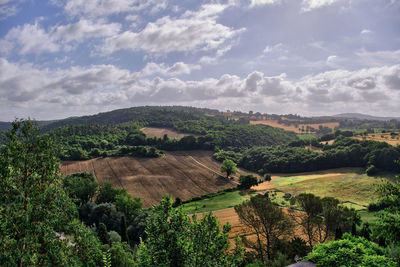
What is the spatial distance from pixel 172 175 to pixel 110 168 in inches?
956

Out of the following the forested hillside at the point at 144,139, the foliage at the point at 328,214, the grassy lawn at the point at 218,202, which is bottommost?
the grassy lawn at the point at 218,202

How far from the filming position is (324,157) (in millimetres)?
100500

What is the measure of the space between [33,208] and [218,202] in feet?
192

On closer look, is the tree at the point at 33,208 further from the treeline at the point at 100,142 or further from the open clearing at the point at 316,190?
the treeline at the point at 100,142

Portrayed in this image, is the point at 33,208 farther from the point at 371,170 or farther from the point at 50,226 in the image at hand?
the point at 371,170

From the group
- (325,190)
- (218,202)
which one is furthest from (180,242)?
(325,190)

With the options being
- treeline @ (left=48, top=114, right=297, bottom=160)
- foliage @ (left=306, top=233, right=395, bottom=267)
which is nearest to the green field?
foliage @ (left=306, top=233, right=395, bottom=267)

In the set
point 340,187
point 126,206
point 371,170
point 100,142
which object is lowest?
point 340,187

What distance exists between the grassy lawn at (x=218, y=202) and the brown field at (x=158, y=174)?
5.24 meters

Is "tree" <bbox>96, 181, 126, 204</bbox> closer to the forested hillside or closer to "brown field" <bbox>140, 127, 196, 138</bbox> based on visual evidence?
the forested hillside

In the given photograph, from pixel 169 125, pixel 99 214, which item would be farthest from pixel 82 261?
pixel 169 125

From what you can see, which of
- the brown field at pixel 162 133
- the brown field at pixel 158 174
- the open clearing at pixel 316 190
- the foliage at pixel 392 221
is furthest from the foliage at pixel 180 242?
the brown field at pixel 162 133

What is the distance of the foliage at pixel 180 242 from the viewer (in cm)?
1063

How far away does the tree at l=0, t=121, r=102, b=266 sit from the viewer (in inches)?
397
